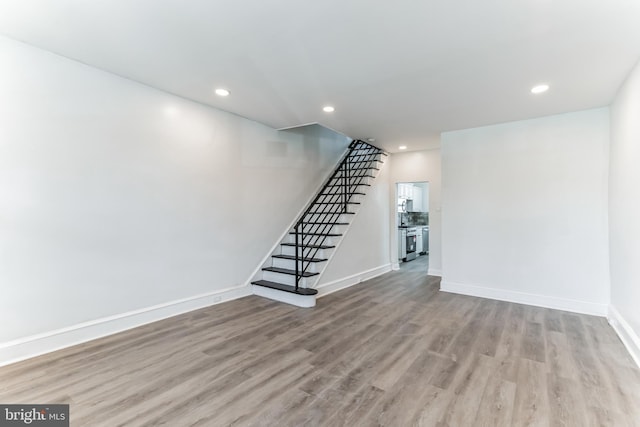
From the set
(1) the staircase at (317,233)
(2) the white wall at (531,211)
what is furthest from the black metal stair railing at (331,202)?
(2) the white wall at (531,211)

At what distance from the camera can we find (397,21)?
2.20m

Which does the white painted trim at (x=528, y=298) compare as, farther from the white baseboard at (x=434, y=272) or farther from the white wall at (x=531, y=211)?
the white baseboard at (x=434, y=272)

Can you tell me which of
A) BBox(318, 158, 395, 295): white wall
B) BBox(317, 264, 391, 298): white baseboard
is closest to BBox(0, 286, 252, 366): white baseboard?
BBox(317, 264, 391, 298): white baseboard

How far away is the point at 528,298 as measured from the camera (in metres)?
4.38

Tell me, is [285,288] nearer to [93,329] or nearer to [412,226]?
[93,329]

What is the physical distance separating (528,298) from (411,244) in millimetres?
3809

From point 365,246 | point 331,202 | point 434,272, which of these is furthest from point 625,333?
point 331,202

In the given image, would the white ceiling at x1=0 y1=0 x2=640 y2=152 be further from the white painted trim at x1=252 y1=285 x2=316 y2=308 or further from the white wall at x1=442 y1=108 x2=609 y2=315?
the white painted trim at x1=252 y1=285 x2=316 y2=308

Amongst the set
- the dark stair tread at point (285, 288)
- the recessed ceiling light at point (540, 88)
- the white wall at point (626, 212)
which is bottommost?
the dark stair tread at point (285, 288)

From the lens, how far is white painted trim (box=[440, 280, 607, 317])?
3.95m

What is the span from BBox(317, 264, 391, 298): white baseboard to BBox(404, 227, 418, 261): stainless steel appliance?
1.59 metres

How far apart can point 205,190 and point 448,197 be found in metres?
3.96

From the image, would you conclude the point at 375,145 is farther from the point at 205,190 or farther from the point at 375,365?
the point at 375,365

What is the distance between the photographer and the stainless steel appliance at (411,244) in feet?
26.1
